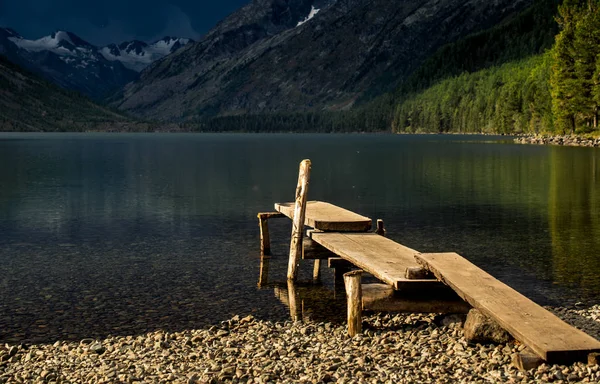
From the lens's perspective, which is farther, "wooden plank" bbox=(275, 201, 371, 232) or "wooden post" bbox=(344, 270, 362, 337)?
"wooden plank" bbox=(275, 201, 371, 232)

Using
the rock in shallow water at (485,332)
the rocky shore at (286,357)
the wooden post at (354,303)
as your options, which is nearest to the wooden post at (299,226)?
the rocky shore at (286,357)

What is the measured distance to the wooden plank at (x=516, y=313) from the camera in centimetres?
1242

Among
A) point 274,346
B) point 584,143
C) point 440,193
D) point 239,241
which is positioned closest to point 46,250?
point 239,241

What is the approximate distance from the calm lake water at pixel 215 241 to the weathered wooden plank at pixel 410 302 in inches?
81.8

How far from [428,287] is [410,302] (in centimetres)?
60

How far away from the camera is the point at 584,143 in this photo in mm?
112688

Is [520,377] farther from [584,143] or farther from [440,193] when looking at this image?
[584,143]

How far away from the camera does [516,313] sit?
46.0 feet

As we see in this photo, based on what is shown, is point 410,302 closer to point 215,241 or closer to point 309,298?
point 309,298

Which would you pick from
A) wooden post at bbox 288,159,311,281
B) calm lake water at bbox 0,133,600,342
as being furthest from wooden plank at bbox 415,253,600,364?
wooden post at bbox 288,159,311,281

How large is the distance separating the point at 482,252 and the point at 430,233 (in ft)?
15.1

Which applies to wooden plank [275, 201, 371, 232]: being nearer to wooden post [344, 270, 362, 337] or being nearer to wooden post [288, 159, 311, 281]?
wooden post [288, 159, 311, 281]

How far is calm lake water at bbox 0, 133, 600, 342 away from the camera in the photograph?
18797 millimetres

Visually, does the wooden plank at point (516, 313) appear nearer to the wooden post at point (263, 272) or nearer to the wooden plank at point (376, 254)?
the wooden plank at point (376, 254)
